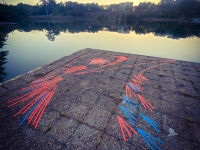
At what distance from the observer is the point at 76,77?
7406 millimetres

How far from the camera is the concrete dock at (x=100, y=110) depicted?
360 centimetres

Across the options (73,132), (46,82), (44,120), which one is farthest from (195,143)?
(46,82)

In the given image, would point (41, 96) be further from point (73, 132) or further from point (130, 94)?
point (130, 94)

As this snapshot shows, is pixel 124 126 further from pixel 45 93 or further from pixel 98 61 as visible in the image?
Result: pixel 98 61

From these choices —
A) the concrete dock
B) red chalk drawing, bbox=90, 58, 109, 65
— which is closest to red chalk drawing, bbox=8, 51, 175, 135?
the concrete dock

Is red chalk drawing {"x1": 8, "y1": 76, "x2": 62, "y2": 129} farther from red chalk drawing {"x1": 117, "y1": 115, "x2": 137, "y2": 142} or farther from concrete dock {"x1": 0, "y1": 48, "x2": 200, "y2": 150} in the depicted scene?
red chalk drawing {"x1": 117, "y1": 115, "x2": 137, "y2": 142}

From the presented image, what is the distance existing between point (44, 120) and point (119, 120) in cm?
273

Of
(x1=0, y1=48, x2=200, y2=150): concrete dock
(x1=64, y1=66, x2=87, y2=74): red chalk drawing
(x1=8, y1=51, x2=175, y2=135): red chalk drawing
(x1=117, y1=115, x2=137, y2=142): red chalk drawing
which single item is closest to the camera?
(x1=0, y1=48, x2=200, y2=150): concrete dock

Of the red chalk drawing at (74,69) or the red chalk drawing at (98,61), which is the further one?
the red chalk drawing at (98,61)

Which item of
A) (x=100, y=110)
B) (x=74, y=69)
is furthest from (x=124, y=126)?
(x=74, y=69)

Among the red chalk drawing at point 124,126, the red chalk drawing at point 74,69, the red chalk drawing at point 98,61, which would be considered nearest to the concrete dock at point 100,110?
the red chalk drawing at point 124,126

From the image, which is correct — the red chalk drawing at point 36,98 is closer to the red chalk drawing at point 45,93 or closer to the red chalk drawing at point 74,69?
the red chalk drawing at point 45,93

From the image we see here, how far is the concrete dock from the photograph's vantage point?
3.60 m

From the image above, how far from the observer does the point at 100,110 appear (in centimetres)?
477
